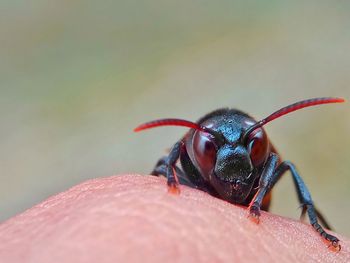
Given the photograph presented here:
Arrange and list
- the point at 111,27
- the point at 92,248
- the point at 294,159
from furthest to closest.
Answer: the point at 111,27 < the point at 294,159 < the point at 92,248

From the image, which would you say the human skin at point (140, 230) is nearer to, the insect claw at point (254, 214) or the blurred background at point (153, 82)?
the insect claw at point (254, 214)

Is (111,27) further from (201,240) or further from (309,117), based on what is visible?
(201,240)

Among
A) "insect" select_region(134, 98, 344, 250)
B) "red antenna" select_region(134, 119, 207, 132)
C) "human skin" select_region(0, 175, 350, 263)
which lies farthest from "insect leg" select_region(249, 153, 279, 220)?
"red antenna" select_region(134, 119, 207, 132)

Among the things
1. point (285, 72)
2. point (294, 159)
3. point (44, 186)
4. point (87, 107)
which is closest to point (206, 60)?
point (285, 72)

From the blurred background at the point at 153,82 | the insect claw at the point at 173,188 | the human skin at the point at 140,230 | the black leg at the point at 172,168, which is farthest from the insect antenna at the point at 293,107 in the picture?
the blurred background at the point at 153,82

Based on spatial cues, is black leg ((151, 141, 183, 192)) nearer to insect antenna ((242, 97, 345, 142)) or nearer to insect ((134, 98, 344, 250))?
insect ((134, 98, 344, 250))

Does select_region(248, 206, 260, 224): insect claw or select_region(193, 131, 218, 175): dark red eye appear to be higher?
select_region(193, 131, 218, 175): dark red eye
